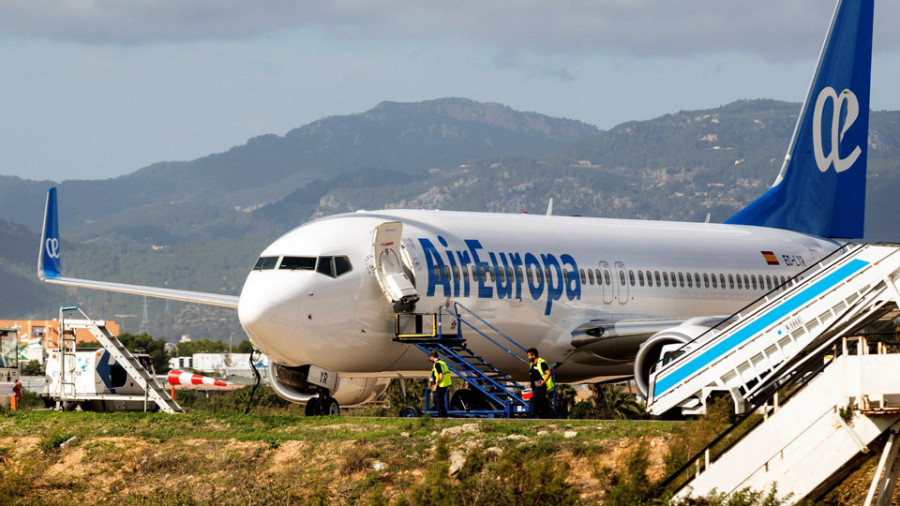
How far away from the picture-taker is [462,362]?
23.4 m

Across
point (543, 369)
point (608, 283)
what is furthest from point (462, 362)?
point (608, 283)

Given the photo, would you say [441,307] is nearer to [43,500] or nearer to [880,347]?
[43,500]

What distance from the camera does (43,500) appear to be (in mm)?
19859

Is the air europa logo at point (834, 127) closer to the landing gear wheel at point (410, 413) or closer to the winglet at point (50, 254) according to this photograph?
→ the landing gear wheel at point (410, 413)

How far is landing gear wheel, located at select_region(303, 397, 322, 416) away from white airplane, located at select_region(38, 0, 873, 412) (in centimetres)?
15

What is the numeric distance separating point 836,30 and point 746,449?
2171cm

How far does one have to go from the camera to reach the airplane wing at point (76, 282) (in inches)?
1129

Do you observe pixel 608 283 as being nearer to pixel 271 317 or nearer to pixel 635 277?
pixel 635 277

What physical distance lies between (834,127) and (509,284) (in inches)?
537

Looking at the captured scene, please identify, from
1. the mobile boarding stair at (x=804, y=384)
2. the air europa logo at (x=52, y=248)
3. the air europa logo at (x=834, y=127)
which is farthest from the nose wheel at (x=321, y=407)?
the air europa logo at (x=52, y=248)

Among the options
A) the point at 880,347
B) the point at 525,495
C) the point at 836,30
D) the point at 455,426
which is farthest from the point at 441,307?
the point at 836,30

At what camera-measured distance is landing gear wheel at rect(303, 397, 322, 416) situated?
78.4 feet

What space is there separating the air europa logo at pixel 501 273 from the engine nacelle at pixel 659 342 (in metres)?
2.53

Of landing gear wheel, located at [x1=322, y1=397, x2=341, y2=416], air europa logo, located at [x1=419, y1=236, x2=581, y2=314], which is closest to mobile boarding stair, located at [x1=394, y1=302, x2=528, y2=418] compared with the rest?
air europa logo, located at [x1=419, y1=236, x2=581, y2=314]
